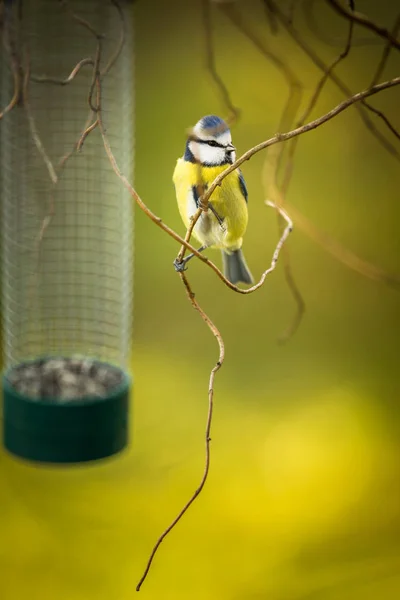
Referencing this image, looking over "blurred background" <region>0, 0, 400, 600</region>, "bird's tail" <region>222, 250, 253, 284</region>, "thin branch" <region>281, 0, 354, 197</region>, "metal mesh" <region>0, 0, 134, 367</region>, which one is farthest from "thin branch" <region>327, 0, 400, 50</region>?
"metal mesh" <region>0, 0, 134, 367</region>

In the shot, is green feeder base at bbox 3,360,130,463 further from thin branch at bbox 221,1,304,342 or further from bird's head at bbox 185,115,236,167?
bird's head at bbox 185,115,236,167

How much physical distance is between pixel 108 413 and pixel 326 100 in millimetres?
650

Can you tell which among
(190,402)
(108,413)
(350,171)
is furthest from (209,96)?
(190,402)

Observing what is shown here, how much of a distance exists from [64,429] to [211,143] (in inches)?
35.0

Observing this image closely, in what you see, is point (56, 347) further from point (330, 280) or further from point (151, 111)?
point (330, 280)

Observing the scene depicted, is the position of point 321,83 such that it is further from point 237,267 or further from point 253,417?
point 253,417

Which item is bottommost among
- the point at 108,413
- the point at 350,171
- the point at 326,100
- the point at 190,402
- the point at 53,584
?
the point at 53,584

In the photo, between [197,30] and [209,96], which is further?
[209,96]

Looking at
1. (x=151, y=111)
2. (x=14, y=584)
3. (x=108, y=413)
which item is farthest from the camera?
(x=14, y=584)

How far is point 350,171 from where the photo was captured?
2.09 metres

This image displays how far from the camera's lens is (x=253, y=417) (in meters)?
2.40

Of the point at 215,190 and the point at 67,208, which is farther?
the point at 67,208

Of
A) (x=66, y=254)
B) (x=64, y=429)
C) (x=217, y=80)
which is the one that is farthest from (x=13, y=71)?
(x=66, y=254)

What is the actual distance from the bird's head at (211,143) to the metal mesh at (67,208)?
2.71 ft
